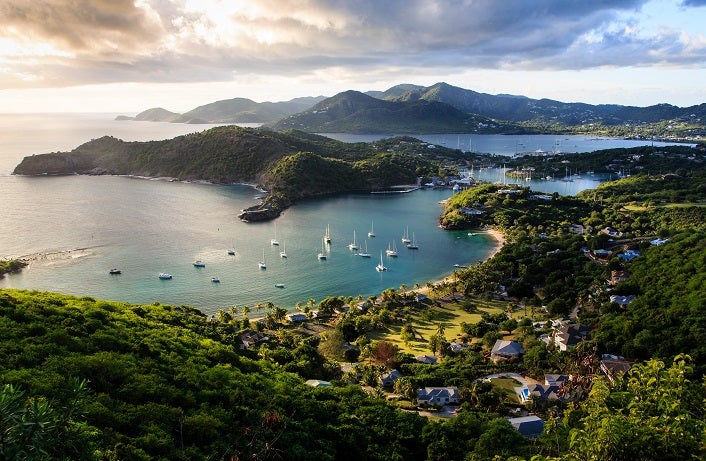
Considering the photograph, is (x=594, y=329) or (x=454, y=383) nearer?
(x=454, y=383)

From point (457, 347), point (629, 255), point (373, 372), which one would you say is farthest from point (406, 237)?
point (373, 372)

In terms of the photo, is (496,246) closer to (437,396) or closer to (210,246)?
(210,246)

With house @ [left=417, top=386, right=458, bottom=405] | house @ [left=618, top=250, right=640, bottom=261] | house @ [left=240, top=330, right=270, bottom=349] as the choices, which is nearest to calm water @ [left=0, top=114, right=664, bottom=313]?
house @ [left=240, top=330, right=270, bottom=349]


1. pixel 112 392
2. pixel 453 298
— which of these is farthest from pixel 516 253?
pixel 112 392

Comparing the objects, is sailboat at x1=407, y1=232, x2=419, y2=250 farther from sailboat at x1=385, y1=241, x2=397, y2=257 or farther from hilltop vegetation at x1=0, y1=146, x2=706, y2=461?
hilltop vegetation at x1=0, y1=146, x2=706, y2=461

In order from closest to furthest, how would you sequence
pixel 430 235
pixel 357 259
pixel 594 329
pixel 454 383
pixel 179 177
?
pixel 454 383
pixel 594 329
pixel 357 259
pixel 430 235
pixel 179 177

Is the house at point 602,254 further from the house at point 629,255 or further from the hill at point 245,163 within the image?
the hill at point 245,163

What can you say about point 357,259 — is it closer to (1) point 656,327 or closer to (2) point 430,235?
(2) point 430,235
